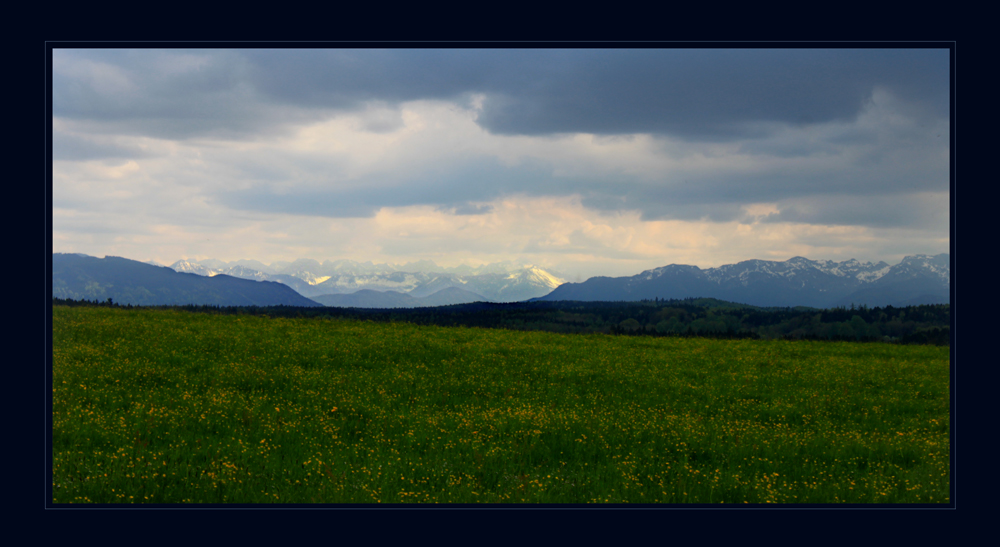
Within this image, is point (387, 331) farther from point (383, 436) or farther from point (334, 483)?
point (334, 483)

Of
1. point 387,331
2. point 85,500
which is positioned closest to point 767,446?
point 85,500

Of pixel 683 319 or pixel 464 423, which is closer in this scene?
pixel 464 423

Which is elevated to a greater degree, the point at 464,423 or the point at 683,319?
the point at 464,423

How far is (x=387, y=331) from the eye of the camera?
3091 centimetres

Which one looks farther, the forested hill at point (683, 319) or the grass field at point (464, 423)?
the forested hill at point (683, 319)

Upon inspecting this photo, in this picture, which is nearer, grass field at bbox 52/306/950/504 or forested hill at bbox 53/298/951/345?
grass field at bbox 52/306/950/504

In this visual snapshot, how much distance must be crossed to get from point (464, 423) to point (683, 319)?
5481 cm

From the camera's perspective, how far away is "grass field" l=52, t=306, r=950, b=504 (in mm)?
10914

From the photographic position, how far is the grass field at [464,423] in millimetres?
10914

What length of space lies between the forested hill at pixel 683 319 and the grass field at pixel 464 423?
377 centimetres

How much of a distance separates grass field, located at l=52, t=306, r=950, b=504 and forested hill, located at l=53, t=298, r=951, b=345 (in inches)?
148

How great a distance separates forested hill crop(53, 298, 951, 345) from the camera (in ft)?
122

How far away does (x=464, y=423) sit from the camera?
1466 centimetres

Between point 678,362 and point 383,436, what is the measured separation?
17.0 meters
